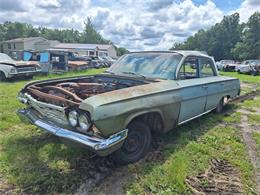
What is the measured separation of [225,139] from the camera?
4.95m

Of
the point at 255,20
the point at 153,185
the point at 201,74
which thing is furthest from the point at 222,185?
the point at 255,20

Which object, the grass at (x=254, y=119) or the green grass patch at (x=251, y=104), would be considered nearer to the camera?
the grass at (x=254, y=119)

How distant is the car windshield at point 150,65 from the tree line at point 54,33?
271 feet

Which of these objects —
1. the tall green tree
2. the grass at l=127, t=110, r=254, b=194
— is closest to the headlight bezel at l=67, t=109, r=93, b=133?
the grass at l=127, t=110, r=254, b=194

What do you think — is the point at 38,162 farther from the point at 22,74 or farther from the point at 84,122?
the point at 22,74

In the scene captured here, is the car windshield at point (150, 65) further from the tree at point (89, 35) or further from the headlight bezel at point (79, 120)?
the tree at point (89, 35)

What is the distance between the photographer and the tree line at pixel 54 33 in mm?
81125

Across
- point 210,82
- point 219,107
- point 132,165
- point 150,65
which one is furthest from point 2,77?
point 132,165

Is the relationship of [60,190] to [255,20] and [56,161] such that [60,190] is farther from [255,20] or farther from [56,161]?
[255,20]

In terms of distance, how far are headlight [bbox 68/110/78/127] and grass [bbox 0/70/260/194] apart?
475 millimetres

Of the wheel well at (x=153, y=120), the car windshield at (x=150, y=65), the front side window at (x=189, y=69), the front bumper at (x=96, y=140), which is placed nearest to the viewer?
the front bumper at (x=96, y=140)

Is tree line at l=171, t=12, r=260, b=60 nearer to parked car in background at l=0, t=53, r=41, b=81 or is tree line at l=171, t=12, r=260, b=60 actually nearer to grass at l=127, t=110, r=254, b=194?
parked car in background at l=0, t=53, r=41, b=81

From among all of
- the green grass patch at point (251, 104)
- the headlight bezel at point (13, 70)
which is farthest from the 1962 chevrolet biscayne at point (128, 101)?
the headlight bezel at point (13, 70)

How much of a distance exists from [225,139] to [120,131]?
2569 millimetres
